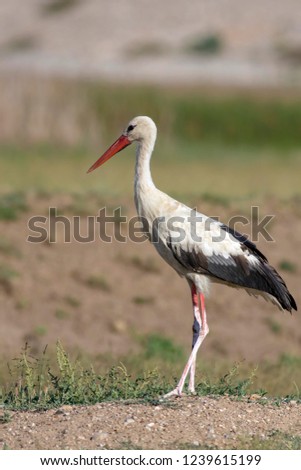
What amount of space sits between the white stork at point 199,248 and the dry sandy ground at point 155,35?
37.7 metres

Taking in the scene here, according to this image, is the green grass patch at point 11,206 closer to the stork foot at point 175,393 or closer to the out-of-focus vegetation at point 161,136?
the out-of-focus vegetation at point 161,136

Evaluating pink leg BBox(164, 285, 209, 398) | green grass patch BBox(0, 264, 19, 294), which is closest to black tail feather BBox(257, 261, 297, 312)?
pink leg BBox(164, 285, 209, 398)

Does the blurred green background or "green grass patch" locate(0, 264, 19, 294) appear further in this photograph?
"green grass patch" locate(0, 264, 19, 294)

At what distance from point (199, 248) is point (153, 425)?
75.3 inches

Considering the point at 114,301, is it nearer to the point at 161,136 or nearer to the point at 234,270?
the point at 234,270

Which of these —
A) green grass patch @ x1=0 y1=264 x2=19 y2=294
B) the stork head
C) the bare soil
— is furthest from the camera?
green grass patch @ x1=0 y1=264 x2=19 y2=294

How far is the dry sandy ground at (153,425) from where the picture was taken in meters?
7.26

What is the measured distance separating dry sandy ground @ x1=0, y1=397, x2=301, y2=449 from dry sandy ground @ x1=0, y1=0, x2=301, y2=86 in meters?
39.2

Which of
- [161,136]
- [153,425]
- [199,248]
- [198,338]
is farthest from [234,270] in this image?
[161,136]

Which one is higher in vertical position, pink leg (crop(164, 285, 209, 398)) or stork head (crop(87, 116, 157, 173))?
stork head (crop(87, 116, 157, 173))

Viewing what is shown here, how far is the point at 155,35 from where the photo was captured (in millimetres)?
62312

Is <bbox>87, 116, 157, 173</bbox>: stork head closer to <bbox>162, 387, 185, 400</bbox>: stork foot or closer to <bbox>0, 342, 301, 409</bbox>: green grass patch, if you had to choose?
<bbox>0, 342, 301, 409</bbox>: green grass patch

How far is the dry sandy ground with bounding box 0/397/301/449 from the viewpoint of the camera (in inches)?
286

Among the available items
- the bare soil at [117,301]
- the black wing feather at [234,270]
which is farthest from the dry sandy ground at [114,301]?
the black wing feather at [234,270]
